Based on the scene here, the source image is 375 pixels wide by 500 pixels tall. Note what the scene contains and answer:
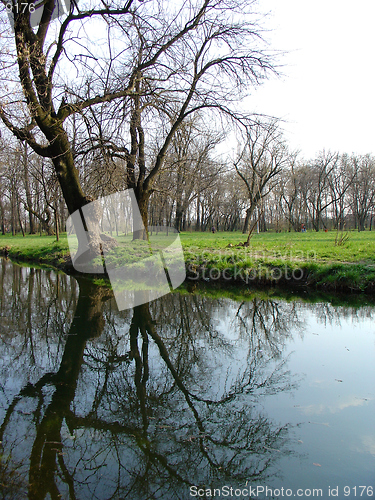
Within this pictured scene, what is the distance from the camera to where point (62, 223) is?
4534cm

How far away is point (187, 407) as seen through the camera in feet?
12.3

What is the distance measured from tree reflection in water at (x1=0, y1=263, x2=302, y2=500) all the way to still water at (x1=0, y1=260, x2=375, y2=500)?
14 mm

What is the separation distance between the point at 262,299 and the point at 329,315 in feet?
5.66

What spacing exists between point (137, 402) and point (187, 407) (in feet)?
1.85

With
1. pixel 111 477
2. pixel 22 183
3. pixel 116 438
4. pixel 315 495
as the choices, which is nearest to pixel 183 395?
pixel 116 438

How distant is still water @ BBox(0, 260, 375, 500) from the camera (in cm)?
272

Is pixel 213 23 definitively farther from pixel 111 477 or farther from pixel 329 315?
pixel 111 477

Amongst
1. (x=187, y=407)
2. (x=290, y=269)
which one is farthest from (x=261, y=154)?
(x=187, y=407)
